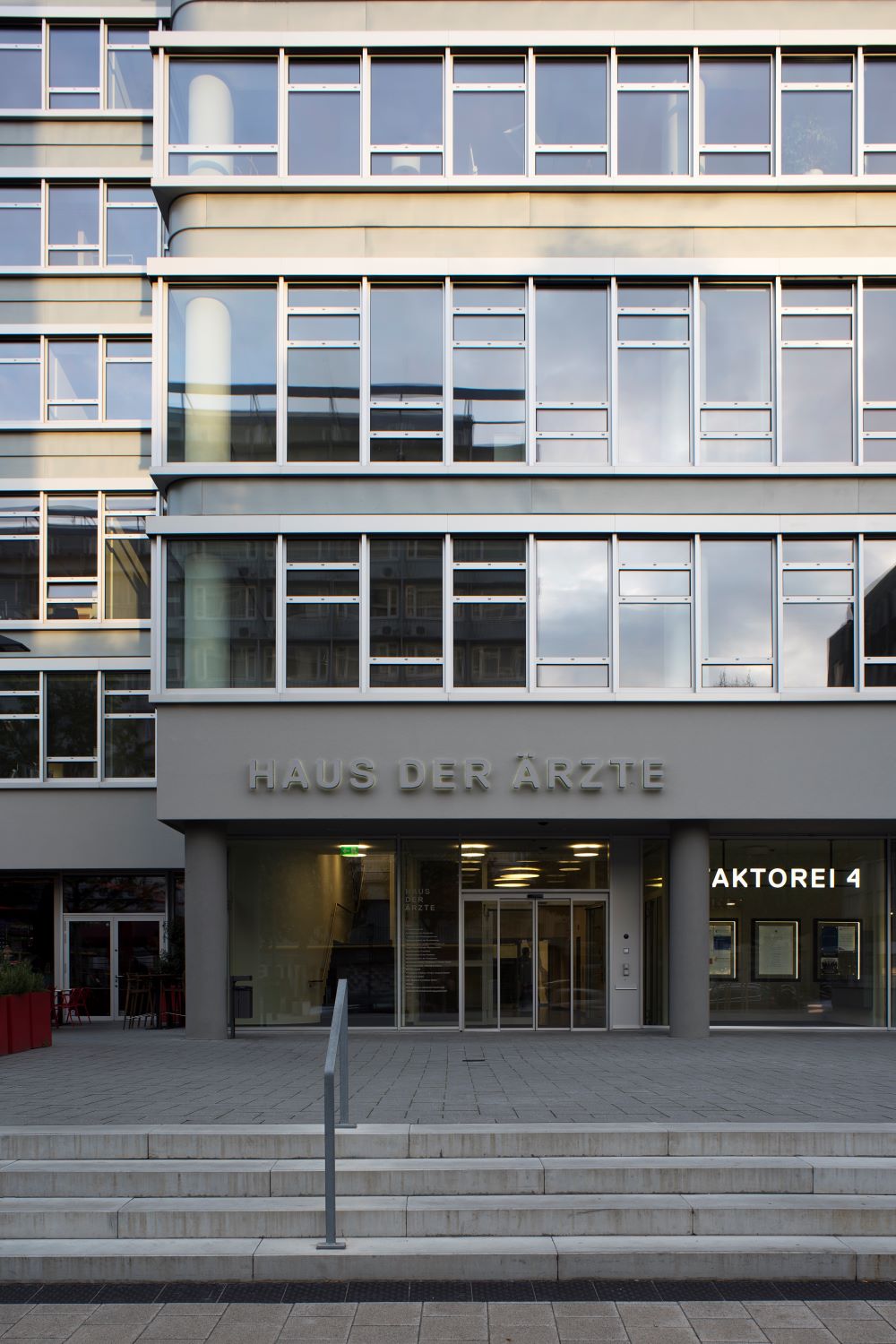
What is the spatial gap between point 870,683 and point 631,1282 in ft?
40.1

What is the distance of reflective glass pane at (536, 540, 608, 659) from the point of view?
1838 centimetres

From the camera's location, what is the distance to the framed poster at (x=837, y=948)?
1984cm

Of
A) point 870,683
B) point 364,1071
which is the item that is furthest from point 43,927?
point 870,683

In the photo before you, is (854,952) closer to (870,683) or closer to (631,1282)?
(870,683)

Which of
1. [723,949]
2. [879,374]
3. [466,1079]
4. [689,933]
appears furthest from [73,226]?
[466,1079]

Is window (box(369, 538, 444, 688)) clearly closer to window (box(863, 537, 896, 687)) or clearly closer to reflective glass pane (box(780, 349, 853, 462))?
reflective glass pane (box(780, 349, 853, 462))

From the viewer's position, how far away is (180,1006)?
2164cm

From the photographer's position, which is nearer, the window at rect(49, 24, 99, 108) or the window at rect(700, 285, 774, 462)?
the window at rect(700, 285, 774, 462)

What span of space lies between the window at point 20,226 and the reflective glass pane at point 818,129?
47.4 feet

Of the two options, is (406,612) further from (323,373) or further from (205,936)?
(205,936)

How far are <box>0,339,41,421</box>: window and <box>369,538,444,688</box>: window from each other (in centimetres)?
979

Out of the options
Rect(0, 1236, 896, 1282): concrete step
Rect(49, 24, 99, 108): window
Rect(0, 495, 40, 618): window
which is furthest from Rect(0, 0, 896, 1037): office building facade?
Rect(0, 1236, 896, 1282): concrete step

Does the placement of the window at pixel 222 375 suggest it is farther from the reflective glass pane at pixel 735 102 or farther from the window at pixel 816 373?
the window at pixel 816 373

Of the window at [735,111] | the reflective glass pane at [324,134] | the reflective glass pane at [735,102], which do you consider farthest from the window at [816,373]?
the reflective glass pane at [324,134]
